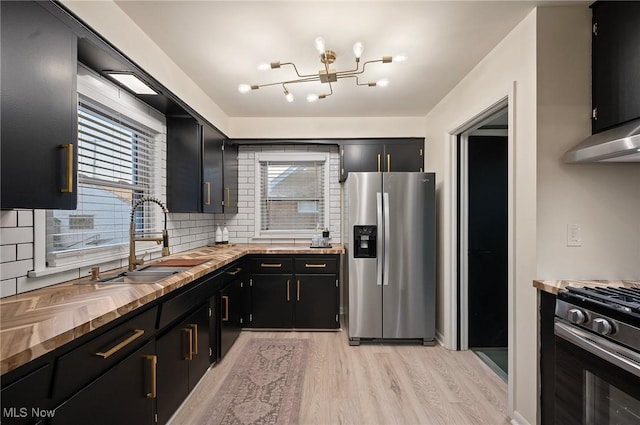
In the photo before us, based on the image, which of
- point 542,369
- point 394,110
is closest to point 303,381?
point 542,369

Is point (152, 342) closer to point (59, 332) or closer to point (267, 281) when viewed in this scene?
point (59, 332)

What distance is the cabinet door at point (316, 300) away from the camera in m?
3.36

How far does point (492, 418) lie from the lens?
1.96 meters

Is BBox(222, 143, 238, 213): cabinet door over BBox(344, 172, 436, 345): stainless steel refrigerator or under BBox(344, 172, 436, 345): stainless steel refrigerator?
over

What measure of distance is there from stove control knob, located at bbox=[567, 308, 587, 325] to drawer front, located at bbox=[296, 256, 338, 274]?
2190mm

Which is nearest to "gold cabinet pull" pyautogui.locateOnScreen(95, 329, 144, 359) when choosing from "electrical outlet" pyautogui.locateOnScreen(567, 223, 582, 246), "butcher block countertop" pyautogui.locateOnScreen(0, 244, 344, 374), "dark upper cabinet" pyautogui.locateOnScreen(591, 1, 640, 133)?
"butcher block countertop" pyautogui.locateOnScreen(0, 244, 344, 374)

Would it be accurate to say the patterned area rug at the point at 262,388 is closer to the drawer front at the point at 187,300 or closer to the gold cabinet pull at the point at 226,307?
the gold cabinet pull at the point at 226,307

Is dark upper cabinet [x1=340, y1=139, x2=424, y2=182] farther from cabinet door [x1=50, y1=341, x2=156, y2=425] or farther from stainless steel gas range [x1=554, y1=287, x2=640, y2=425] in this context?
cabinet door [x1=50, y1=341, x2=156, y2=425]

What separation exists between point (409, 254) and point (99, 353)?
2.62m

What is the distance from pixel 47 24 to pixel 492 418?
3.20 m

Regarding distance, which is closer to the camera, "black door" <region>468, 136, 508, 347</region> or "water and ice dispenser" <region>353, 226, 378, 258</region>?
"black door" <region>468, 136, 508, 347</region>

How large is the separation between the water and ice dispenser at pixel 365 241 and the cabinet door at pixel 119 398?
6.64 ft

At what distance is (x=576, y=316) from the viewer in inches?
54.2

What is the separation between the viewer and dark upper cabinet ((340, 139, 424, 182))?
3.72 metres
